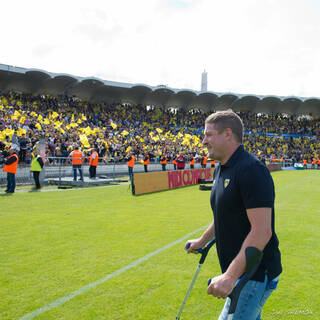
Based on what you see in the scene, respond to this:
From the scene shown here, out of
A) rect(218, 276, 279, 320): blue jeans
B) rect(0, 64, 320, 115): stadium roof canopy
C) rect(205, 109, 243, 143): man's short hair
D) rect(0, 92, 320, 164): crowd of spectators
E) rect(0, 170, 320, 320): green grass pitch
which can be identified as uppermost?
rect(0, 64, 320, 115): stadium roof canopy

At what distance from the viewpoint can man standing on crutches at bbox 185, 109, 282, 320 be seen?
200 cm

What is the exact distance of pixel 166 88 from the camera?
49.3 m

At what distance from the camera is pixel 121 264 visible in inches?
219

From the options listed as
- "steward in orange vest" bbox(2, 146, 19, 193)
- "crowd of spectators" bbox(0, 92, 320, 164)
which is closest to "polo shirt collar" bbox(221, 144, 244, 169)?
"steward in orange vest" bbox(2, 146, 19, 193)

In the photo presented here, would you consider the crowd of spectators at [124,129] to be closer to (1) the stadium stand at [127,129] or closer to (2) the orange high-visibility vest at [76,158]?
(1) the stadium stand at [127,129]

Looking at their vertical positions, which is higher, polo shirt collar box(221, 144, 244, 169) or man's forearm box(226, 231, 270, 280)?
polo shirt collar box(221, 144, 244, 169)

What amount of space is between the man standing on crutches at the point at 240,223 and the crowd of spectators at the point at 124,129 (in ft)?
58.5

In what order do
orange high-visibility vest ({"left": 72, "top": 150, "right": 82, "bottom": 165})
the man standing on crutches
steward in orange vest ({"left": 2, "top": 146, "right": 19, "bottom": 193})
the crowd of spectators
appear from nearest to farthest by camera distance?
the man standing on crutches → steward in orange vest ({"left": 2, "top": 146, "right": 19, "bottom": 193}) → orange high-visibility vest ({"left": 72, "top": 150, "right": 82, "bottom": 165}) → the crowd of spectators

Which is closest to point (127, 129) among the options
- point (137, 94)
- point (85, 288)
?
point (137, 94)

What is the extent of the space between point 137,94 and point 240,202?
49454 mm

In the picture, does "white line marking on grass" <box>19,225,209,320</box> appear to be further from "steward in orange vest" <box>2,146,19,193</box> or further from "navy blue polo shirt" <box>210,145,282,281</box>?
"steward in orange vest" <box>2,146,19,193</box>

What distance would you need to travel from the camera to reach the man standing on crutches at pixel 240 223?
2.00 meters

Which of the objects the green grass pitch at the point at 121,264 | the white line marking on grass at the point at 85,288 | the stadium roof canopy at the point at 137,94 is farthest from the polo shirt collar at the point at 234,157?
the stadium roof canopy at the point at 137,94

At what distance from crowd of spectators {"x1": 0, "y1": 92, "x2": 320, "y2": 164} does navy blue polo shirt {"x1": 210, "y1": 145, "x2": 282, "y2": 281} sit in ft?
58.6
